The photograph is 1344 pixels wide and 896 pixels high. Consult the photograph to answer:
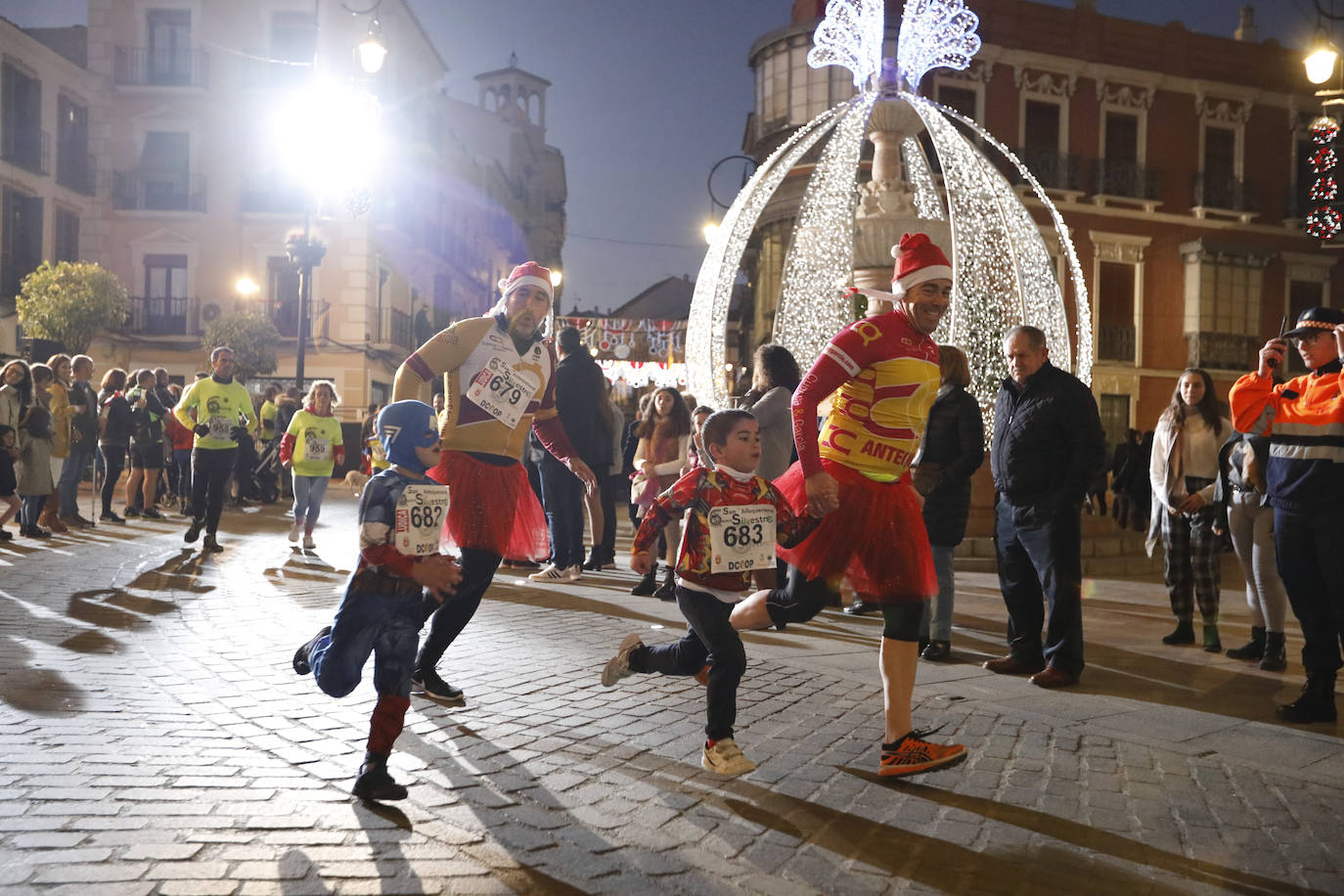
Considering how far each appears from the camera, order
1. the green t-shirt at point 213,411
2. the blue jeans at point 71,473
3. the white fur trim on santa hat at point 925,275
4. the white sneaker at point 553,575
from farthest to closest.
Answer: the blue jeans at point 71,473, the green t-shirt at point 213,411, the white sneaker at point 553,575, the white fur trim on santa hat at point 925,275

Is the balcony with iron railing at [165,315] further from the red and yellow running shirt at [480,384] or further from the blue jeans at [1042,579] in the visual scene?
the blue jeans at [1042,579]

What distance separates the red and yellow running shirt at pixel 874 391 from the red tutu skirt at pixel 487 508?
4.91 ft

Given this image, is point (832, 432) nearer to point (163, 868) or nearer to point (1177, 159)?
point (163, 868)

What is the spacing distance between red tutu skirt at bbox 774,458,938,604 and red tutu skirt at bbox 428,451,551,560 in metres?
1.40

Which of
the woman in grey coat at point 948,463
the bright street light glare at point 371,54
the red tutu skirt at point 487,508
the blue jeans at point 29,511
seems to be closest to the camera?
the red tutu skirt at point 487,508

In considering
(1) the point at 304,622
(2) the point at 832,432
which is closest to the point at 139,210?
(1) the point at 304,622

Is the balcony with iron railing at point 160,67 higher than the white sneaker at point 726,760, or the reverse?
the balcony with iron railing at point 160,67

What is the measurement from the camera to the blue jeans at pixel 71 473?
43.5 feet

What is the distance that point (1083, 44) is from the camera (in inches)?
1224

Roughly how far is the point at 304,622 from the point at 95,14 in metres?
34.1

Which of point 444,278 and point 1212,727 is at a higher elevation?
point 444,278

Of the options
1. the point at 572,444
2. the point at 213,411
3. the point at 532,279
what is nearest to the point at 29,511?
the point at 213,411

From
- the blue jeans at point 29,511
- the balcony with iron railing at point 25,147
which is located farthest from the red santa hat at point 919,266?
the balcony with iron railing at point 25,147

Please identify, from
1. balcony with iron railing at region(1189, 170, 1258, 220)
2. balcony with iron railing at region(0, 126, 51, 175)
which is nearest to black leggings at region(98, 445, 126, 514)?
balcony with iron railing at region(0, 126, 51, 175)
